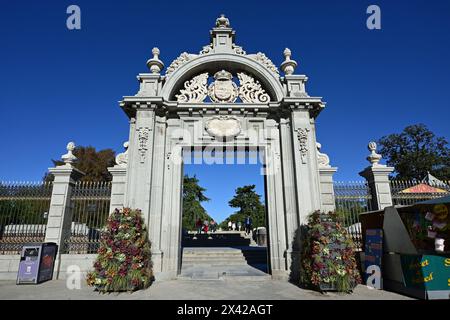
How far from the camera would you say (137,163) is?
Result: 324 inches

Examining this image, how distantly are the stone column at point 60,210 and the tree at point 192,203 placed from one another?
27.4 metres

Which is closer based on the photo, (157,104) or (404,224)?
(404,224)

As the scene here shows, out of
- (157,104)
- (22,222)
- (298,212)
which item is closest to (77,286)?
(22,222)

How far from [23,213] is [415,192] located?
14275 mm

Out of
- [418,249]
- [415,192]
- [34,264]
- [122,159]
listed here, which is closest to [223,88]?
[122,159]

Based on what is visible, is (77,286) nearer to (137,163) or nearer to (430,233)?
(137,163)

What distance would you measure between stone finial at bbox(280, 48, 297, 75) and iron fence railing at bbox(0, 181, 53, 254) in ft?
32.3

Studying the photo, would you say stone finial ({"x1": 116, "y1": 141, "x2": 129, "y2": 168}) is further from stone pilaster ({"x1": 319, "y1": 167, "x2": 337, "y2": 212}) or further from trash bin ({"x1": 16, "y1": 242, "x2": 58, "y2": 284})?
stone pilaster ({"x1": 319, "y1": 167, "x2": 337, "y2": 212})

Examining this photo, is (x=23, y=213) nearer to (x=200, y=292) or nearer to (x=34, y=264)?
(x=34, y=264)

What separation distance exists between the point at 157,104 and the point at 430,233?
886cm

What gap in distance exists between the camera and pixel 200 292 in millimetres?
6289

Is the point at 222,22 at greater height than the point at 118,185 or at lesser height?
greater

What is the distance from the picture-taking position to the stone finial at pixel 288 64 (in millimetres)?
9539
